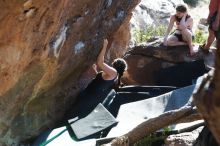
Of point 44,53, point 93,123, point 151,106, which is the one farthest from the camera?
point 151,106

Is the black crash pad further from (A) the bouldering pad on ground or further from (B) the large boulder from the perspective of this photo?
(B) the large boulder

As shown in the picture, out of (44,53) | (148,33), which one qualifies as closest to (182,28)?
(44,53)

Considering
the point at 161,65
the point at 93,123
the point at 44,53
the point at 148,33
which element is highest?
the point at 44,53

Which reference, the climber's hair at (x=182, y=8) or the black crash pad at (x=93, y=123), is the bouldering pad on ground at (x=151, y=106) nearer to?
Result: the black crash pad at (x=93, y=123)

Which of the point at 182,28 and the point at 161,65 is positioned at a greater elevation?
the point at 182,28

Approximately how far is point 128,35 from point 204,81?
25.5 ft

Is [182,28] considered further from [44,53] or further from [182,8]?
[44,53]

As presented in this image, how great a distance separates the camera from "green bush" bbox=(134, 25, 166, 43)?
13.2 meters

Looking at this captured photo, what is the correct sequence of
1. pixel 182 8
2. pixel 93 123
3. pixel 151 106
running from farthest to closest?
pixel 182 8 → pixel 151 106 → pixel 93 123

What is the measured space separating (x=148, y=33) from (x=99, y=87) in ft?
18.3

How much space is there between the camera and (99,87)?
8.16 m

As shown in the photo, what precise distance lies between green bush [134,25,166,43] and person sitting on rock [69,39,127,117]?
180 inches

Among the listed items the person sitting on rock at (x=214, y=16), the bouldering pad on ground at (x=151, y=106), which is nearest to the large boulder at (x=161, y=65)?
the person sitting on rock at (x=214, y=16)

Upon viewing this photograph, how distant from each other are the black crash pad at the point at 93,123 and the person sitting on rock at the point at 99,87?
0.43 feet
